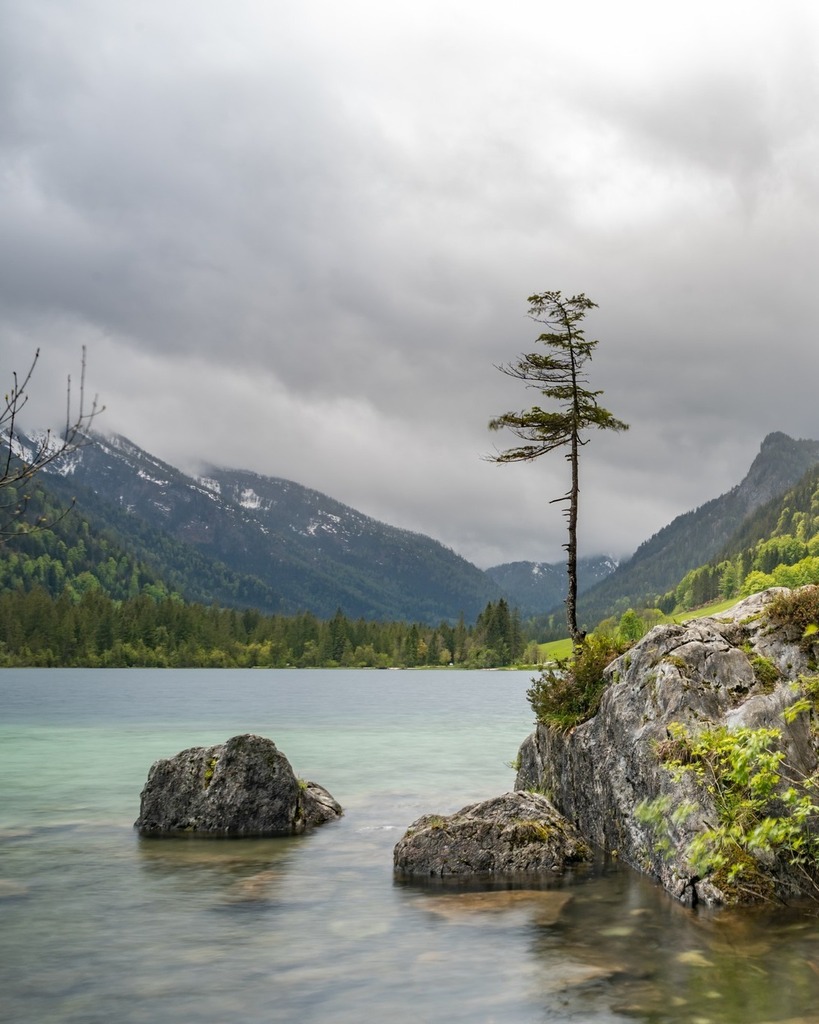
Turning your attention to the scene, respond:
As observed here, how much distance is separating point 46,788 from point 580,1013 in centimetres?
3058

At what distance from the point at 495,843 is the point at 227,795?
9.16 m

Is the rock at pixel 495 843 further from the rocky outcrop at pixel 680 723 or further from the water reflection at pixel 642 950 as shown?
the rocky outcrop at pixel 680 723

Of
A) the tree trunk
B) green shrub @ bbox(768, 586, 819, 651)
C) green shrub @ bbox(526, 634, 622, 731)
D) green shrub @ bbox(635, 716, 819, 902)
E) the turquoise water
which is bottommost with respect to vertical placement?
the turquoise water


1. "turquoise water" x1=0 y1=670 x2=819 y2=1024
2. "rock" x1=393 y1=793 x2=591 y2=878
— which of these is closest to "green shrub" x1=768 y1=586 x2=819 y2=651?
"turquoise water" x1=0 y1=670 x2=819 y2=1024

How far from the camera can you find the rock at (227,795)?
82.1 ft

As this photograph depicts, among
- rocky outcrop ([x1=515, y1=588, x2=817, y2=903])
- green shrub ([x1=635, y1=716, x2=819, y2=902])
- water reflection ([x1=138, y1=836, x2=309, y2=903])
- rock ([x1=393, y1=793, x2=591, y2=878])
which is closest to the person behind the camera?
green shrub ([x1=635, y1=716, x2=819, y2=902])

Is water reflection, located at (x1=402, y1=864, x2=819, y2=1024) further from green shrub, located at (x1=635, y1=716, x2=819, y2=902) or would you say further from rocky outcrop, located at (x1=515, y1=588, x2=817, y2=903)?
rocky outcrop, located at (x1=515, y1=588, x2=817, y2=903)

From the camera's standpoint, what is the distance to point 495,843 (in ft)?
63.7

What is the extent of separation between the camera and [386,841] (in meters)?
23.7

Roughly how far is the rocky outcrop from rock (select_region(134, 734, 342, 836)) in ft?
27.9

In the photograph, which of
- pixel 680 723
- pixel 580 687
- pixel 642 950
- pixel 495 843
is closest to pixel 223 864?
pixel 495 843

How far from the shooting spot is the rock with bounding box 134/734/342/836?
82.1 feet

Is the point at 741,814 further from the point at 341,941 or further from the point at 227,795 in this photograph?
the point at 227,795

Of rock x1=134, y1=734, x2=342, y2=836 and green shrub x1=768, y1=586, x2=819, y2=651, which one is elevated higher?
green shrub x1=768, y1=586, x2=819, y2=651
